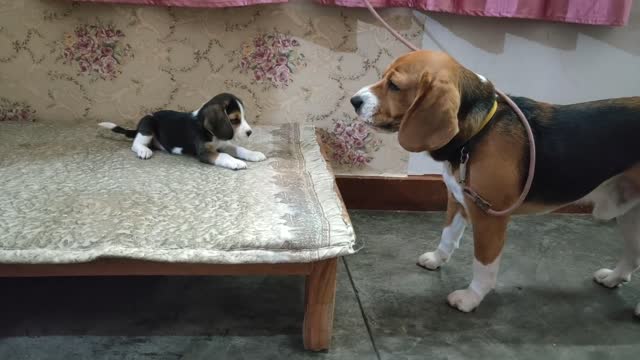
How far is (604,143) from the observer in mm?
1396

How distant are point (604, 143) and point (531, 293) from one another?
538 mm

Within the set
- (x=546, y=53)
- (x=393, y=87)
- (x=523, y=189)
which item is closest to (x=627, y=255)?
(x=523, y=189)

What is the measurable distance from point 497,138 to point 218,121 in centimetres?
80

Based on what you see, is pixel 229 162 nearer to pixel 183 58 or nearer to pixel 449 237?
pixel 183 58

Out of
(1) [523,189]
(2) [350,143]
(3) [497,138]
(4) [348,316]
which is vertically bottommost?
(4) [348,316]

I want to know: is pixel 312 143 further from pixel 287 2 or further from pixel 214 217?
pixel 214 217

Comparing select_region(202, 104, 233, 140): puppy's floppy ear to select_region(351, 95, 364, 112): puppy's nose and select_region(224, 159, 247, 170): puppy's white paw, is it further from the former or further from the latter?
select_region(351, 95, 364, 112): puppy's nose

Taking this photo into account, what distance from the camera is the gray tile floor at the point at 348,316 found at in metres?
1.33

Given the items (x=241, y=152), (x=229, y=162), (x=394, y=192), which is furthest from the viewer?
(x=394, y=192)

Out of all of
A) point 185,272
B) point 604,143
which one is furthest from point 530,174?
point 185,272

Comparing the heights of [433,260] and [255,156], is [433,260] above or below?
below

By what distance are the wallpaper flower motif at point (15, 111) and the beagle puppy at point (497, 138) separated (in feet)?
4.41

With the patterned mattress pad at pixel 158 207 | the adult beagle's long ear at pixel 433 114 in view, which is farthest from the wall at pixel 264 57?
the adult beagle's long ear at pixel 433 114

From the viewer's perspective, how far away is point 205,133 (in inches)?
66.2
